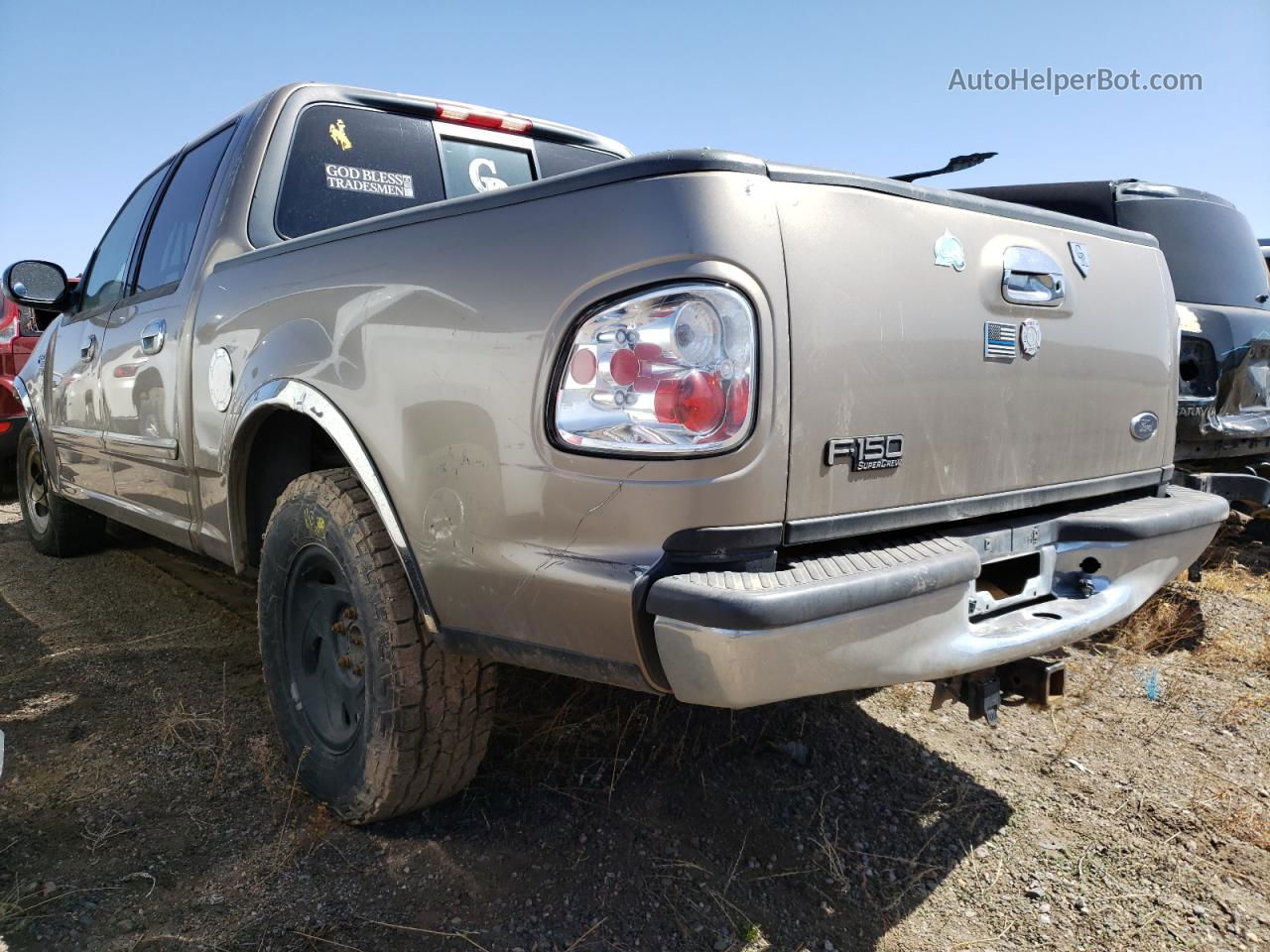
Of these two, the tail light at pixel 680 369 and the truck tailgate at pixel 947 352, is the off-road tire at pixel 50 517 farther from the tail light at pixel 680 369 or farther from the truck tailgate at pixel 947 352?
the truck tailgate at pixel 947 352

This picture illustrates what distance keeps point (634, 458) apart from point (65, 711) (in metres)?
2.44

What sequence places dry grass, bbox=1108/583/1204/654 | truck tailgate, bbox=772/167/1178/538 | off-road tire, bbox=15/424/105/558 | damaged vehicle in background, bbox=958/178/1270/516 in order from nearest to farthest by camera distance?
truck tailgate, bbox=772/167/1178/538, dry grass, bbox=1108/583/1204/654, damaged vehicle in background, bbox=958/178/1270/516, off-road tire, bbox=15/424/105/558

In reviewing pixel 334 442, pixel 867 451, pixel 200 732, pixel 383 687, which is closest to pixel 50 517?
pixel 200 732

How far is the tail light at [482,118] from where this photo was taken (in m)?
3.37

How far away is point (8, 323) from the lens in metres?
6.70

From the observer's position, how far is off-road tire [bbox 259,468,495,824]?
1.99 meters

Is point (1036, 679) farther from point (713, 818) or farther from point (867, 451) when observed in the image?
point (713, 818)

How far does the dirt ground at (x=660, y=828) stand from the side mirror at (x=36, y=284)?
64.8 inches

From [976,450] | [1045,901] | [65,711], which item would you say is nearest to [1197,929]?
[1045,901]

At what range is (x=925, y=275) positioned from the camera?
70.6 inches

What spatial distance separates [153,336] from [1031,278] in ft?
9.01

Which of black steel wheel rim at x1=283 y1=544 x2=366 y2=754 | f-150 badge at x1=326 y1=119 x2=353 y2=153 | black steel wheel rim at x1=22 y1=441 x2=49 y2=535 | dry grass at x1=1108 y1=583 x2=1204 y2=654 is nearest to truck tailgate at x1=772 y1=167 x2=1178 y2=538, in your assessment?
black steel wheel rim at x1=283 y1=544 x2=366 y2=754

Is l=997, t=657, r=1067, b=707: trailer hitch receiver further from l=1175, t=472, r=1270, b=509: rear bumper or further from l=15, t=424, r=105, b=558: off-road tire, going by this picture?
l=15, t=424, r=105, b=558: off-road tire

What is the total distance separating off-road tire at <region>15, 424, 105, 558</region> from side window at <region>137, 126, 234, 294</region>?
179 centimetres
